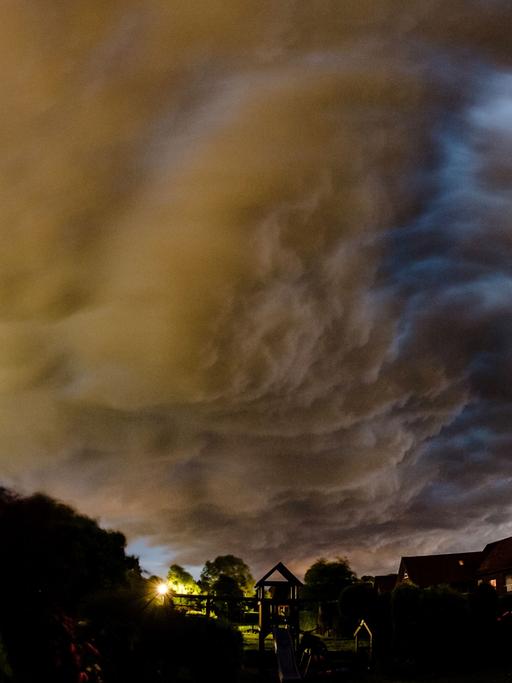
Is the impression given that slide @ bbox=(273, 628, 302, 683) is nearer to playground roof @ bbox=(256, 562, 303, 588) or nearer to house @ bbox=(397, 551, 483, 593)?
playground roof @ bbox=(256, 562, 303, 588)

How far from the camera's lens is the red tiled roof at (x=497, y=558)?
83.4 m

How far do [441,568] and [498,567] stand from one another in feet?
41.9

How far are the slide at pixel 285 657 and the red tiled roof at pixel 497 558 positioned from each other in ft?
159

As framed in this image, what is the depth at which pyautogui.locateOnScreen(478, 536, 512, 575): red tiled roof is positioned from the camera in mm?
83438

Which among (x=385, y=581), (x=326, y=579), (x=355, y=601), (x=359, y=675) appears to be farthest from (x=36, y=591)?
(x=385, y=581)

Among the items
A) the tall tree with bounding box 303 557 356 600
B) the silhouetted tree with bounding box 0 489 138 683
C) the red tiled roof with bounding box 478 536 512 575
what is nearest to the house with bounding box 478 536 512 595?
the red tiled roof with bounding box 478 536 512 575

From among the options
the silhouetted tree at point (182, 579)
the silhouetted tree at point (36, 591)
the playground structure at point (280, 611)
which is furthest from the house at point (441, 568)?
the silhouetted tree at point (36, 591)

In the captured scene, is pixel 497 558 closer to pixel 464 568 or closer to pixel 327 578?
pixel 464 568

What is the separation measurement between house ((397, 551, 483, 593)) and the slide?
52.7 meters

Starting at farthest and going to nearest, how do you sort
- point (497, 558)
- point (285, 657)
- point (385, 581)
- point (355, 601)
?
1. point (385, 581)
2. point (497, 558)
3. point (355, 601)
4. point (285, 657)

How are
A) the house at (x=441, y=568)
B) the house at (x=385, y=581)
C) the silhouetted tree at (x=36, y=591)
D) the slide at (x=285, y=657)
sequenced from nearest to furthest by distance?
the silhouetted tree at (x=36, y=591) → the slide at (x=285, y=657) → the house at (x=441, y=568) → the house at (x=385, y=581)

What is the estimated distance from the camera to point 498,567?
275 ft

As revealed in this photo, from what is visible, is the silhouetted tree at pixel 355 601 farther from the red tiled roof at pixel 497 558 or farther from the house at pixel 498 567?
the red tiled roof at pixel 497 558

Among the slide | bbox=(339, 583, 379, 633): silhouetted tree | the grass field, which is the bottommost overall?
the grass field
